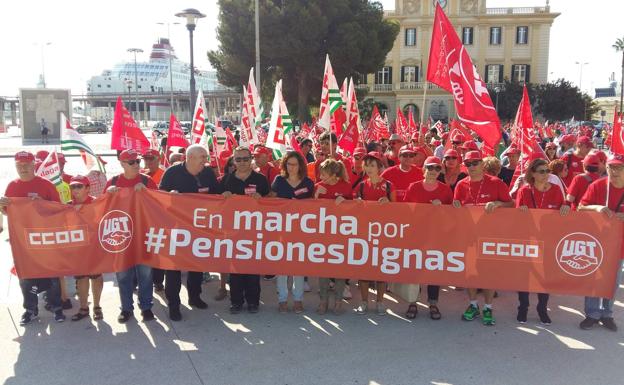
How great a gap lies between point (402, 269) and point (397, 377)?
4.35ft

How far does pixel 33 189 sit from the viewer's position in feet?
16.7

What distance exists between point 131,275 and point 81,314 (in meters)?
0.62

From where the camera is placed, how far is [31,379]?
396 centimetres

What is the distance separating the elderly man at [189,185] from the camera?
204 inches

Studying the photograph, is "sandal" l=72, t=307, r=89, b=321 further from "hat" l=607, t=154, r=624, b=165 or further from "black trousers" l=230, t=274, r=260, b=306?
"hat" l=607, t=154, r=624, b=165

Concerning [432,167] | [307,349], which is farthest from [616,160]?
[307,349]

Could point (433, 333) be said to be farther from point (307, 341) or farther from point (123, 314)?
point (123, 314)

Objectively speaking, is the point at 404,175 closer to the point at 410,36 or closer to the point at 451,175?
the point at 451,175

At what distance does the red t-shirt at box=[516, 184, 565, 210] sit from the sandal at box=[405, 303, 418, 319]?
4.85 feet

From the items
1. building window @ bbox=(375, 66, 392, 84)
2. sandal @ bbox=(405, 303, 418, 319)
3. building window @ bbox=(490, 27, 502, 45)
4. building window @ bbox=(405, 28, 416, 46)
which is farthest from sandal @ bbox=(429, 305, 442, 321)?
building window @ bbox=(490, 27, 502, 45)

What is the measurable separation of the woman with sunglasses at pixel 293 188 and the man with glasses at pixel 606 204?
274 cm

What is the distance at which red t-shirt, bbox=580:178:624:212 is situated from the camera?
15.9 ft

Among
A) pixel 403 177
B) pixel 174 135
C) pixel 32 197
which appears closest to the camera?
pixel 32 197

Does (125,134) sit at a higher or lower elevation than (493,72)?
lower
